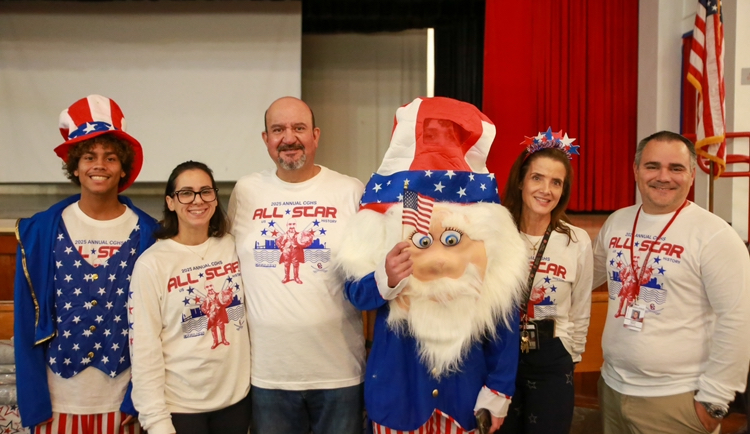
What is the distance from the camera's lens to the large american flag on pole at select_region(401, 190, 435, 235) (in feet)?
4.88

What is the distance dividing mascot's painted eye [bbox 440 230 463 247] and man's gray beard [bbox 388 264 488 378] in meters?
0.09

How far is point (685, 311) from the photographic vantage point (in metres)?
1.81

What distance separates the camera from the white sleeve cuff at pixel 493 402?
1.58 metres

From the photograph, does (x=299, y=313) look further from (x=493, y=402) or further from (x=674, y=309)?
(x=674, y=309)

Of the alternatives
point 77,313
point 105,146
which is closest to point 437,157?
point 105,146

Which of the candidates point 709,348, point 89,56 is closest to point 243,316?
point 709,348

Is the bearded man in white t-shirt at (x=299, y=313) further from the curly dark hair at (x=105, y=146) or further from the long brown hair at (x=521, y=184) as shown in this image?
the long brown hair at (x=521, y=184)

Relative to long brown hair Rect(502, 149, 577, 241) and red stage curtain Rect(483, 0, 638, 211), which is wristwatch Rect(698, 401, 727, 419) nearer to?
long brown hair Rect(502, 149, 577, 241)

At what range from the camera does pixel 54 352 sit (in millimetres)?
1731

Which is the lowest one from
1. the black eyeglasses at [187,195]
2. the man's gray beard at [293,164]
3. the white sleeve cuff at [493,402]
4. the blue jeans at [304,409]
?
the blue jeans at [304,409]

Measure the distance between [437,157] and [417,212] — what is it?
0.76ft

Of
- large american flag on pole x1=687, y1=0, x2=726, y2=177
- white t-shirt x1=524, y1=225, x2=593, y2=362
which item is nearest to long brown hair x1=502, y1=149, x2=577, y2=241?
white t-shirt x1=524, y1=225, x2=593, y2=362

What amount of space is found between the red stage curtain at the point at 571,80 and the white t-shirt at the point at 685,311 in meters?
3.00

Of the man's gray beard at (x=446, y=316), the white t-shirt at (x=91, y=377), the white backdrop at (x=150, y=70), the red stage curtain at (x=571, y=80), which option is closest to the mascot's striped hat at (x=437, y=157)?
the man's gray beard at (x=446, y=316)
